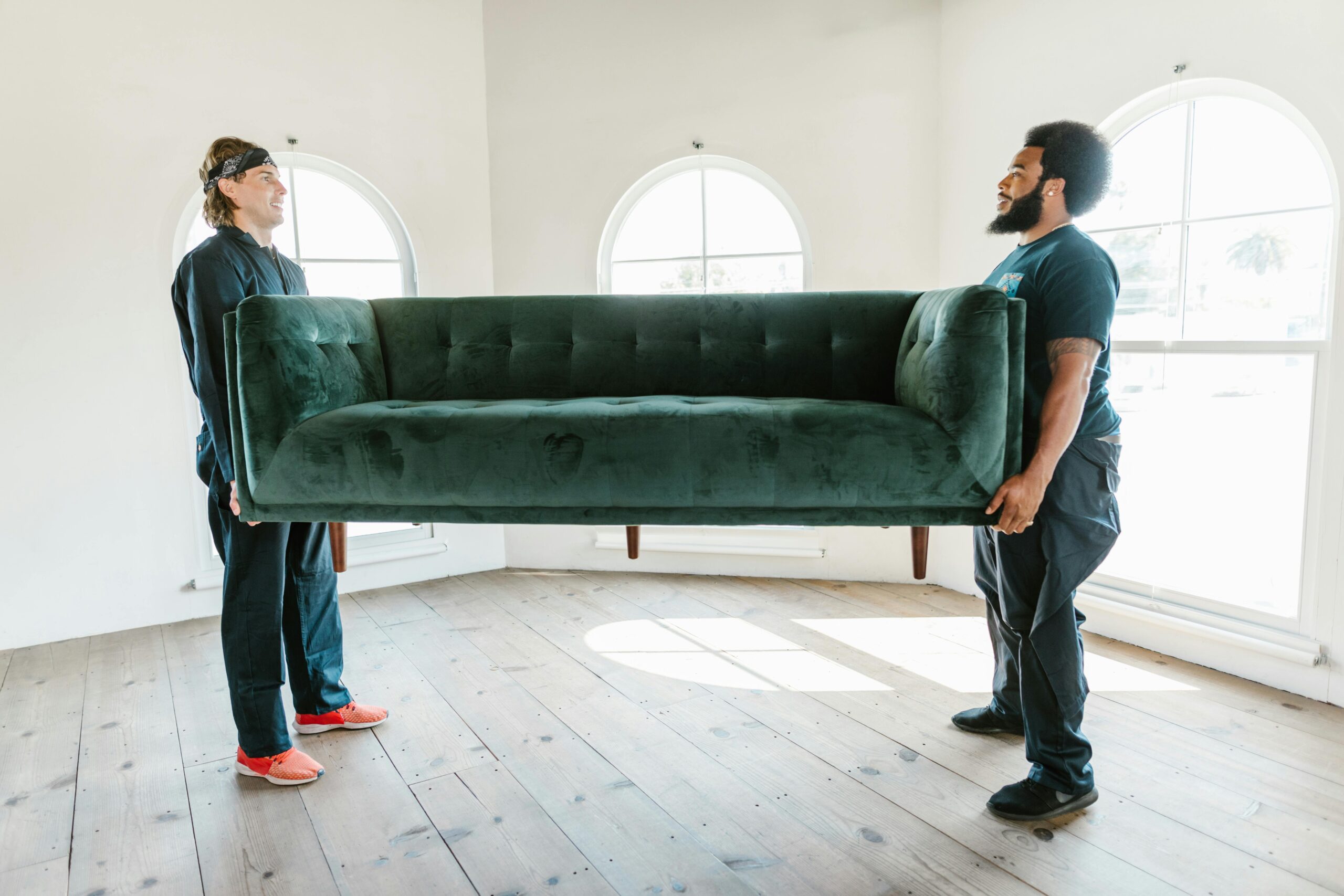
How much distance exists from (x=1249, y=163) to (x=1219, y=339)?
56cm

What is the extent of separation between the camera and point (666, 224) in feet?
12.7

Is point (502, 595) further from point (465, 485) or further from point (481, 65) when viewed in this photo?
point (481, 65)

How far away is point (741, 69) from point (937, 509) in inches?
107

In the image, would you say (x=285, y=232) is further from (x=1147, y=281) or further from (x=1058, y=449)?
(x=1147, y=281)

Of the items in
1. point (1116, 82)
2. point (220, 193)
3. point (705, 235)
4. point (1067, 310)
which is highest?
point (1116, 82)

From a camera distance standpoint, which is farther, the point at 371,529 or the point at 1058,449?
the point at 371,529

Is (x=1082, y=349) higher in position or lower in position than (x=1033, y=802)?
higher

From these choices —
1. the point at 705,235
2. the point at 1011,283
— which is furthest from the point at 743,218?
the point at 1011,283

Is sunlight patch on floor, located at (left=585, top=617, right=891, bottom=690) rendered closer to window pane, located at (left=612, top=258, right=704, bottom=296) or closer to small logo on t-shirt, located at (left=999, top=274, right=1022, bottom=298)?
small logo on t-shirt, located at (left=999, top=274, right=1022, bottom=298)

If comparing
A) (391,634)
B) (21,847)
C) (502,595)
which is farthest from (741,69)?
(21,847)

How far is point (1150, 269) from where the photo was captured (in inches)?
115

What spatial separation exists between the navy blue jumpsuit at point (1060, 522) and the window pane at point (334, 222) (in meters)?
2.80

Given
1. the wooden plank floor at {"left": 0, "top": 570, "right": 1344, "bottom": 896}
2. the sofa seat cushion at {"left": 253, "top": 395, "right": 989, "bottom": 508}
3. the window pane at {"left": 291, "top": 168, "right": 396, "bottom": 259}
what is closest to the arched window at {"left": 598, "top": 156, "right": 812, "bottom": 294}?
the window pane at {"left": 291, "top": 168, "right": 396, "bottom": 259}

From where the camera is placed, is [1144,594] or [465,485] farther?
[1144,594]
